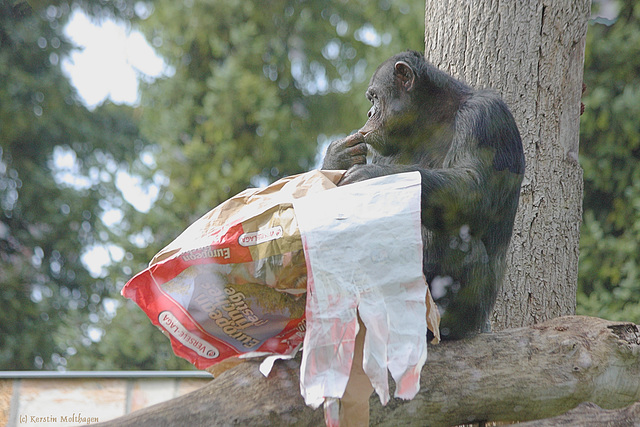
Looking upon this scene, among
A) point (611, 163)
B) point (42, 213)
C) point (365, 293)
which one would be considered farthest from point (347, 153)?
point (42, 213)

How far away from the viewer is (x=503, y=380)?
66.7 inches

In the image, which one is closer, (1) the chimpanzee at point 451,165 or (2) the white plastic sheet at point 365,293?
(2) the white plastic sheet at point 365,293

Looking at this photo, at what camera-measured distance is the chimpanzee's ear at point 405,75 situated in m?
2.16

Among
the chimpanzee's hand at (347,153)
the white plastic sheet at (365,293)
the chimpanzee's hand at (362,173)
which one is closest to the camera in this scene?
the white plastic sheet at (365,293)

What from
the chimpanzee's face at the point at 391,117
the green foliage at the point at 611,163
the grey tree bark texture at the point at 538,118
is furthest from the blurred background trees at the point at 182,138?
the chimpanzee's face at the point at 391,117

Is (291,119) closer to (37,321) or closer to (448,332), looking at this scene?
(37,321)

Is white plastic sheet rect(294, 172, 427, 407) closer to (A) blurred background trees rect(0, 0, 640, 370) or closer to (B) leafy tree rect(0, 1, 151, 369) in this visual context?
(A) blurred background trees rect(0, 0, 640, 370)

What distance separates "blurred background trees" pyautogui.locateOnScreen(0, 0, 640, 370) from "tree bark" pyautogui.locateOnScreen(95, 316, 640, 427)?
7.26 ft

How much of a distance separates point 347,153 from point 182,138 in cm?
337

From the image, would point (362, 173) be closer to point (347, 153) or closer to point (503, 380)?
point (347, 153)

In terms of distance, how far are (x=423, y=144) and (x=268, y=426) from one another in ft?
3.54

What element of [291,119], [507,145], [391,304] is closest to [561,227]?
[507,145]

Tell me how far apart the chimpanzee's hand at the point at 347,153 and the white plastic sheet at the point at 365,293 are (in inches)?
25.4

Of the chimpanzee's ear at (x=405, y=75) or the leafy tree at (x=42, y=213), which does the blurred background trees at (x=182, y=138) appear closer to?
the leafy tree at (x=42, y=213)
